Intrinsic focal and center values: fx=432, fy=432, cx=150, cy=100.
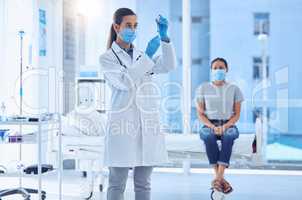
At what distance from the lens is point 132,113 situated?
2111mm

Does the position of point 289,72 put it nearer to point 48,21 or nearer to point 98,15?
point 98,15

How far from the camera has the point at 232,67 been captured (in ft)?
19.2

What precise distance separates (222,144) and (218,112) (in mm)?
307

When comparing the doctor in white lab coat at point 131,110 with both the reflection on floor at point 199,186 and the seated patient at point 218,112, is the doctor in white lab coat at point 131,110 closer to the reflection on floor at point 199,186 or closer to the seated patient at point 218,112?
the seated patient at point 218,112

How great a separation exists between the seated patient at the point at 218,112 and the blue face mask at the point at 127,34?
1378mm

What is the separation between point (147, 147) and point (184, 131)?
110 inches

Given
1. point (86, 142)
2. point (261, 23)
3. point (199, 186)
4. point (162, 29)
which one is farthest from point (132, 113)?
point (261, 23)

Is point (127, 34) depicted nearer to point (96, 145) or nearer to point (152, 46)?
point (152, 46)

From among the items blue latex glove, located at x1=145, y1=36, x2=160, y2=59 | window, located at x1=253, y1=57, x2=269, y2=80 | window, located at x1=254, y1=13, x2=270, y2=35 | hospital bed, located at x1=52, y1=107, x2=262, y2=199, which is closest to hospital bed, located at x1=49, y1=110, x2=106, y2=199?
hospital bed, located at x1=52, y1=107, x2=262, y2=199

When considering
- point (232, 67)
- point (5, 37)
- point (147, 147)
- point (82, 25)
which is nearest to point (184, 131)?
point (232, 67)

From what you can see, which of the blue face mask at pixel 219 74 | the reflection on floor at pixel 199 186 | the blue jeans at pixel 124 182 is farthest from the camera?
the reflection on floor at pixel 199 186

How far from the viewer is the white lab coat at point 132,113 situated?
2068mm

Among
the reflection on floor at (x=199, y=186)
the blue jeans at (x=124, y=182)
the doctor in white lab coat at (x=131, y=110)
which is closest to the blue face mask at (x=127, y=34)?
the doctor in white lab coat at (x=131, y=110)

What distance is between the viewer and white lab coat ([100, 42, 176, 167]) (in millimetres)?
2068
